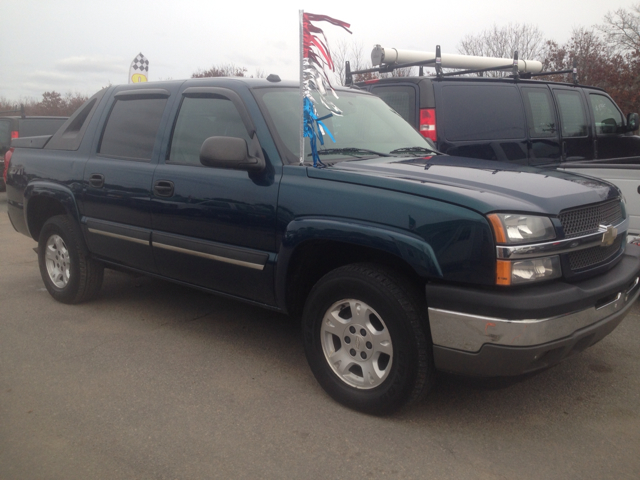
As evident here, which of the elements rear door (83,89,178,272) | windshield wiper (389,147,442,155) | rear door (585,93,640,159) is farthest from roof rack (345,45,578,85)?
rear door (83,89,178,272)

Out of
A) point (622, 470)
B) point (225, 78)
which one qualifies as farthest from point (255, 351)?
point (622, 470)

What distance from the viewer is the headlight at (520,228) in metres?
2.70

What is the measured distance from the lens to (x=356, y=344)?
3.22 meters

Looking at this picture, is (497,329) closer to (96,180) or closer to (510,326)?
(510,326)

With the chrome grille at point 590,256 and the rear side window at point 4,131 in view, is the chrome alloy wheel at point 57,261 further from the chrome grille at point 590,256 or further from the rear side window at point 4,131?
the rear side window at point 4,131

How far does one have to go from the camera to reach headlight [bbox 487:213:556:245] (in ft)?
8.86

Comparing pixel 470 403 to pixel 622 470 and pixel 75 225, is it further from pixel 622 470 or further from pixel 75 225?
pixel 75 225

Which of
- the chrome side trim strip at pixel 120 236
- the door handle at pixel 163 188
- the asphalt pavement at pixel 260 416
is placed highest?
the door handle at pixel 163 188

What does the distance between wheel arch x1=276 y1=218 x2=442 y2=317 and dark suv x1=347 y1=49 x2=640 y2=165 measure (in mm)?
3125

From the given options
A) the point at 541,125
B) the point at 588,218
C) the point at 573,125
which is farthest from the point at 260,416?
the point at 573,125

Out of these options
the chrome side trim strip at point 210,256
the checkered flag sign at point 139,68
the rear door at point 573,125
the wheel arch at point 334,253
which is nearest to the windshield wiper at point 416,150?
the wheel arch at point 334,253

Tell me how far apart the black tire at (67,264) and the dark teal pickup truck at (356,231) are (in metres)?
0.12

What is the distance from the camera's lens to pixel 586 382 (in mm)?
3605

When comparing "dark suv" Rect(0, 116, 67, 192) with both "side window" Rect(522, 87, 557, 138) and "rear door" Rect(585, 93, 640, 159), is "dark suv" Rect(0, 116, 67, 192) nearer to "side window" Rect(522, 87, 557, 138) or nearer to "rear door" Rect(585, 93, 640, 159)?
"side window" Rect(522, 87, 557, 138)
